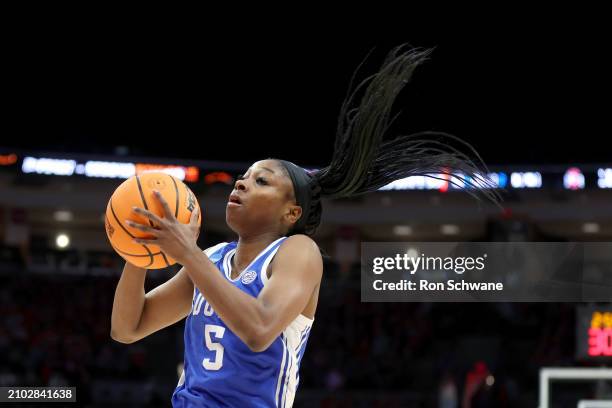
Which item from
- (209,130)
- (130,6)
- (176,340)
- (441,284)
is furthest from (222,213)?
(441,284)

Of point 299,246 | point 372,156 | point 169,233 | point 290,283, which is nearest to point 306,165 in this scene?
point 372,156

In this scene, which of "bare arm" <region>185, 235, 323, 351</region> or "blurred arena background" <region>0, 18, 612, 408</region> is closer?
"bare arm" <region>185, 235, 323, 351</region>

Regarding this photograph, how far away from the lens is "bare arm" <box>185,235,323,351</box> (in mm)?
2291

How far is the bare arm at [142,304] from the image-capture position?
2.81 m

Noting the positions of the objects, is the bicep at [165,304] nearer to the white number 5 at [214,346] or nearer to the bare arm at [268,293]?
the white number 5 at [214,346]

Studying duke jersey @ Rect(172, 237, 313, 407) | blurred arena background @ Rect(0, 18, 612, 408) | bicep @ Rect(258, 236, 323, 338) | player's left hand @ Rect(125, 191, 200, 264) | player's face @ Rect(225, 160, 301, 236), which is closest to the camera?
player's left hand @ Rect(125, 191, 200, 264)

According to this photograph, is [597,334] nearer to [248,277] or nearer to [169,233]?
[248,277]

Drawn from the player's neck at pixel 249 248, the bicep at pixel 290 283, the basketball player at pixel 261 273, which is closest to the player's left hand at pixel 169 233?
the basketball player at pixel 261 273

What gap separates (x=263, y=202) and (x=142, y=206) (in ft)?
1.56

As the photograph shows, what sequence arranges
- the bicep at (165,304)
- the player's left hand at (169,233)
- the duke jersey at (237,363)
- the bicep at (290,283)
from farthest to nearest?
the bicep at (165,304) → the duke jersey at (237,363) → the bicep at (290,283) → the player's left hand at (169,233)

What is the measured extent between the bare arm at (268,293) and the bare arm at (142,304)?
490mm

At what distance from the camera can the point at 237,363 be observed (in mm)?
2594

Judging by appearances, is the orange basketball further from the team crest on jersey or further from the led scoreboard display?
the led scoreboard display

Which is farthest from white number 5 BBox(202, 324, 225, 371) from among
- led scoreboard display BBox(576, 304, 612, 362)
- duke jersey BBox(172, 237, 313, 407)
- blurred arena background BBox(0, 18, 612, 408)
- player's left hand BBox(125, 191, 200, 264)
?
blurred arena background BBox(0, 18, 612, 408)
